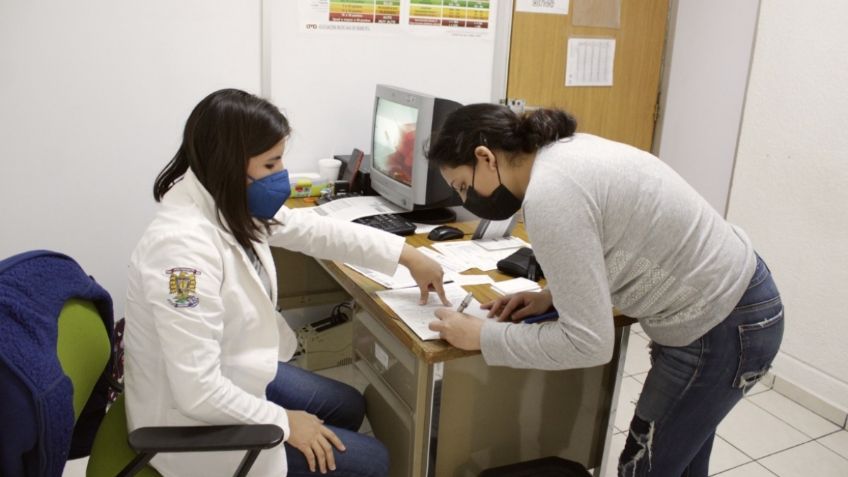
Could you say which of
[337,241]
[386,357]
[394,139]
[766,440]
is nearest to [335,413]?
[386,357]

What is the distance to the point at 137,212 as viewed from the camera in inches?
101

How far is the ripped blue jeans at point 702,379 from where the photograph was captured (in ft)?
4.57

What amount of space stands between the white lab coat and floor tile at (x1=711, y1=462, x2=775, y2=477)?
1684 mm

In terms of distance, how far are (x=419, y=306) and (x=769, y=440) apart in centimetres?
167

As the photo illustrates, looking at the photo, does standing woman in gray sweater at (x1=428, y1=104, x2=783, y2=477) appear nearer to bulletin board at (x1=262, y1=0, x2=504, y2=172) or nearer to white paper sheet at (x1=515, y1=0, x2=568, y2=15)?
bulletin board at (x1=262, y1=0, x2=504, y2=172)

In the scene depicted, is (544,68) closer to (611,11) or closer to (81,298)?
(611,11)

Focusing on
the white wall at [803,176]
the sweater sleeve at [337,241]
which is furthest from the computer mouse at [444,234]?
the white wall at [803,176]

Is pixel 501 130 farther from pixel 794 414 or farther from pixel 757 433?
pixel 794 414

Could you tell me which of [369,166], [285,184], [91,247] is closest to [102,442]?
[285,184]

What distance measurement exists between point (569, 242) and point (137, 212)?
75.2 inches

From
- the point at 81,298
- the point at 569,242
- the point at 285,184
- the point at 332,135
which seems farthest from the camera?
the point at 332,135

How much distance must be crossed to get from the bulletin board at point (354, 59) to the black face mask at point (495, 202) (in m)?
1.28

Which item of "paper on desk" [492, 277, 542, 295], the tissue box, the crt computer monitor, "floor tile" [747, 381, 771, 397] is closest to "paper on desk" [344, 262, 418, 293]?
"paper on desk" [492, 277, 542, 295]

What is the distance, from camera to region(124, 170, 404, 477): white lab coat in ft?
4.06
